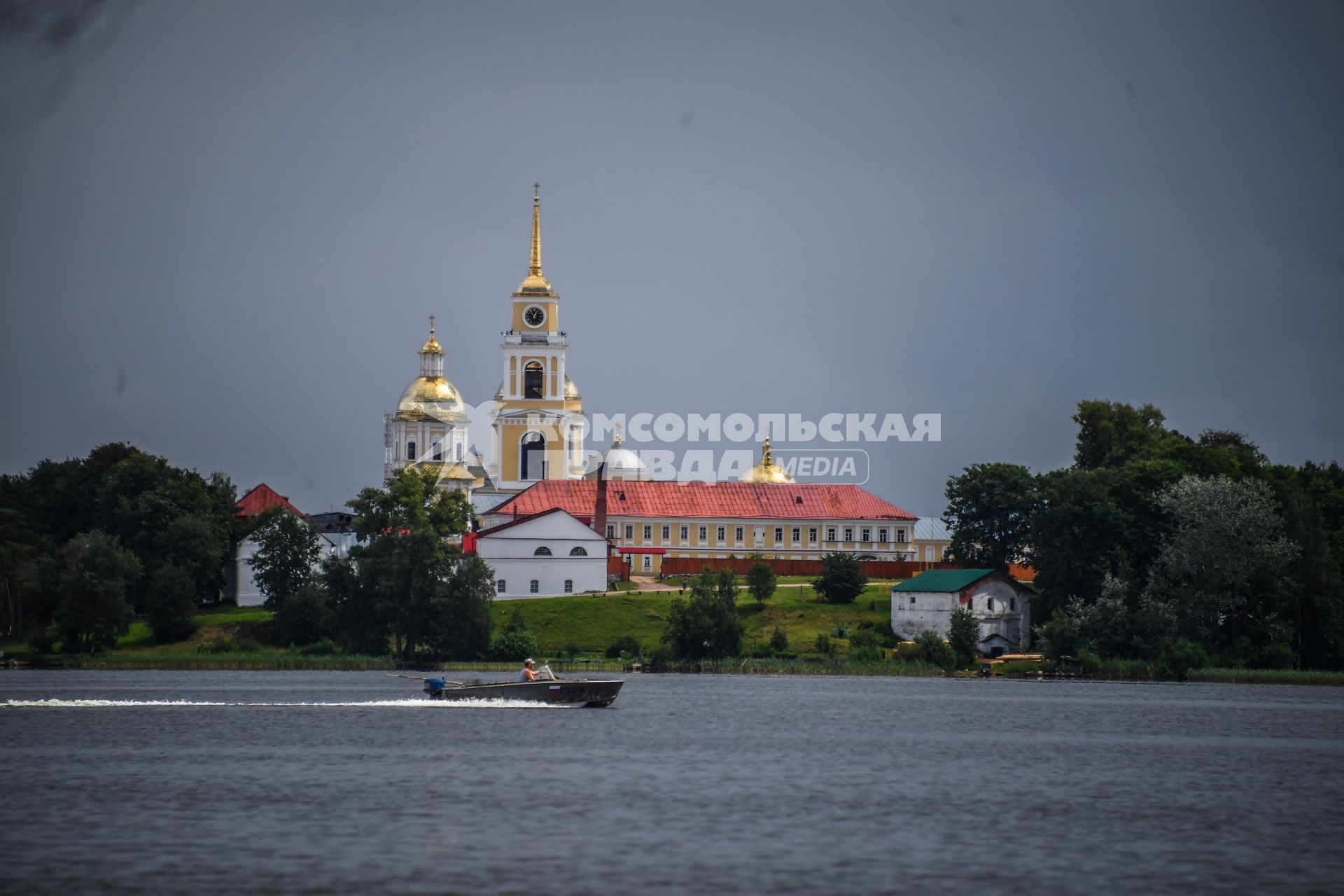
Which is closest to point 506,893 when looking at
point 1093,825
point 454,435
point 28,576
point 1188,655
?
point 1093,825

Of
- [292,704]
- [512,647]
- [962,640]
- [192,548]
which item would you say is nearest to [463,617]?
[512,647]

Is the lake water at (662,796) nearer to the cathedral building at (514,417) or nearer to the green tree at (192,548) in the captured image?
the green tree at (192,548)

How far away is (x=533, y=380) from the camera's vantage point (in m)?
164

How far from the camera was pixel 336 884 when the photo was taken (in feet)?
102

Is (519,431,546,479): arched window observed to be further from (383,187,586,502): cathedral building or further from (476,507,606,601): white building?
(476,507,606,601): white building

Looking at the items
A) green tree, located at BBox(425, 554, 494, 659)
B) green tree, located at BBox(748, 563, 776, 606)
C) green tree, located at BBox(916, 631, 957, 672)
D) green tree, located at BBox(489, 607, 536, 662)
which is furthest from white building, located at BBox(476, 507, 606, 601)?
green tree, located at BBox(916, 631, 957, 672)

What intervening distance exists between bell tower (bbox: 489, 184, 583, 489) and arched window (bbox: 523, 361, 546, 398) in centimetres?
7

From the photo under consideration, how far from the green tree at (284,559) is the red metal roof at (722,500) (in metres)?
29.8

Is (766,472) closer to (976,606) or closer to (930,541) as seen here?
(930,541)

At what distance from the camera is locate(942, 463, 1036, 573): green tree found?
112625 millimetres

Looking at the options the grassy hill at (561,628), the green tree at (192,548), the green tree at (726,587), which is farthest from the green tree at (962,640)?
the green tree at (192,548)

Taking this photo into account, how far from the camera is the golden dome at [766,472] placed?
160 metres

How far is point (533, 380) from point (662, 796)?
12295 centimetres

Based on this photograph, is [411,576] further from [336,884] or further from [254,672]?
[336,884]
